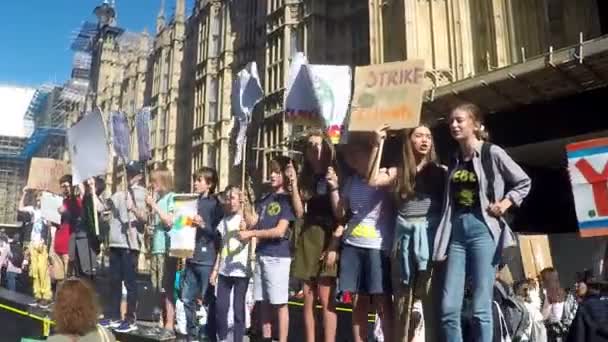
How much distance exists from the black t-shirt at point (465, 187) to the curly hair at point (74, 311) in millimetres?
2360

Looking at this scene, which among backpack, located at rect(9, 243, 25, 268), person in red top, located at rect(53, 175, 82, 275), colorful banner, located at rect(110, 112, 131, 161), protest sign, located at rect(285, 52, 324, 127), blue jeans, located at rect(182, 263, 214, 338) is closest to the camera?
blue jeans, located at rect(182, 263, 214, 338)

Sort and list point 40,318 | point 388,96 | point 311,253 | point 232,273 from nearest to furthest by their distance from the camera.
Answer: point 388,96, point 311,253, point 232,273, point 40,318

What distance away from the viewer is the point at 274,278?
16.8 feet

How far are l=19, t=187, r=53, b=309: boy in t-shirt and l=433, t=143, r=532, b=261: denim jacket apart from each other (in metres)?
6.50

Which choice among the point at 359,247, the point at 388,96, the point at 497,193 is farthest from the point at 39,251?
the point at 497,193

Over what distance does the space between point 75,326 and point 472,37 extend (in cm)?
1387

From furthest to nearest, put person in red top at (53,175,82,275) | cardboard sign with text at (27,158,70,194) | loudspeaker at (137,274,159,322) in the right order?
cardboard sign with text at (27,158,70,194), loudspeaker at (137,274,159,322), person in red top at (53,175,82,275)

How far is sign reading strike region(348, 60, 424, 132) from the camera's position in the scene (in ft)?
14.6

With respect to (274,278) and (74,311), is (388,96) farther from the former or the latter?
(74,311)

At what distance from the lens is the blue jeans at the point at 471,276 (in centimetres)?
357

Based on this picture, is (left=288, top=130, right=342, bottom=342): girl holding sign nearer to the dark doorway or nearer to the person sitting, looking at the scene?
the person sitting

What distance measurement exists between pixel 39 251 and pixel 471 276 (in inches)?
313

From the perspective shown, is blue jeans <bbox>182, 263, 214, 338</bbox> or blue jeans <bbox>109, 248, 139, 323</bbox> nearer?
blue jeans <bbox>182, 263, 214, 338</bbox>

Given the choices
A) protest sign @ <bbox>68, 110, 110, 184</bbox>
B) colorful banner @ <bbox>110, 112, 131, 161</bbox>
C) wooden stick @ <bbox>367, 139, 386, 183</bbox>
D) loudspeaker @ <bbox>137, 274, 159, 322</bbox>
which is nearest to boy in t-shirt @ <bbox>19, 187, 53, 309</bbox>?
loudspeaker @ <bbox>137, 274, 159, 322</bbox>
